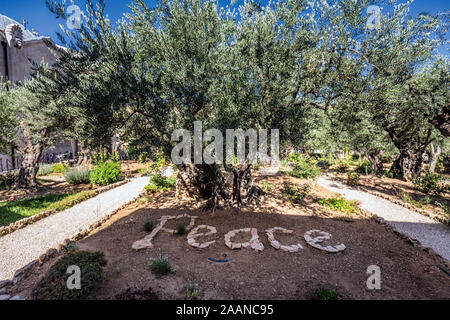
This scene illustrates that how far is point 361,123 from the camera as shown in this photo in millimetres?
7230

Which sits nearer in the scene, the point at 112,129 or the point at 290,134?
the point at 112,129

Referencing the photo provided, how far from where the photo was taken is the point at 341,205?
A: 34.6ft

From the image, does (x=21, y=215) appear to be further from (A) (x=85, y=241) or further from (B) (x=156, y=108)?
(B) (x=156, y=108)

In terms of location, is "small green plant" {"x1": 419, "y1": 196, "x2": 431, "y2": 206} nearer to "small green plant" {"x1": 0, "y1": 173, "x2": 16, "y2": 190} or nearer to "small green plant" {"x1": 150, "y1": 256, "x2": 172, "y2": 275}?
"small green plant" {"x1": 150, "y1": 256, "x2": 172, "y2": 275}

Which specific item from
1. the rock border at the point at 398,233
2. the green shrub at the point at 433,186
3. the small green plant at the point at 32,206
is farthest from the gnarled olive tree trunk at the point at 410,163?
the small green plant at the point at 32,206

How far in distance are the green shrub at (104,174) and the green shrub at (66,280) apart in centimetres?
1100

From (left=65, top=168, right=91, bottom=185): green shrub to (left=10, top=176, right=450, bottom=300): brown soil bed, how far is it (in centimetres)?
844

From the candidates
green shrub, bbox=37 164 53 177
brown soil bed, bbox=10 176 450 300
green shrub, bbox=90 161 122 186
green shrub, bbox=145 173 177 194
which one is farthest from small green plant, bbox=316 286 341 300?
green shrub, bbox=37 164 53 177

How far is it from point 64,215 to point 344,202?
13593 mm

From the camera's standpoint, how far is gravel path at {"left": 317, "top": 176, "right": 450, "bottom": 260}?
279 inches

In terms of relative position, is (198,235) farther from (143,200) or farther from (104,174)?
(104,174)

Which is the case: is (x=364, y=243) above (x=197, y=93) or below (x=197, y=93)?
below
